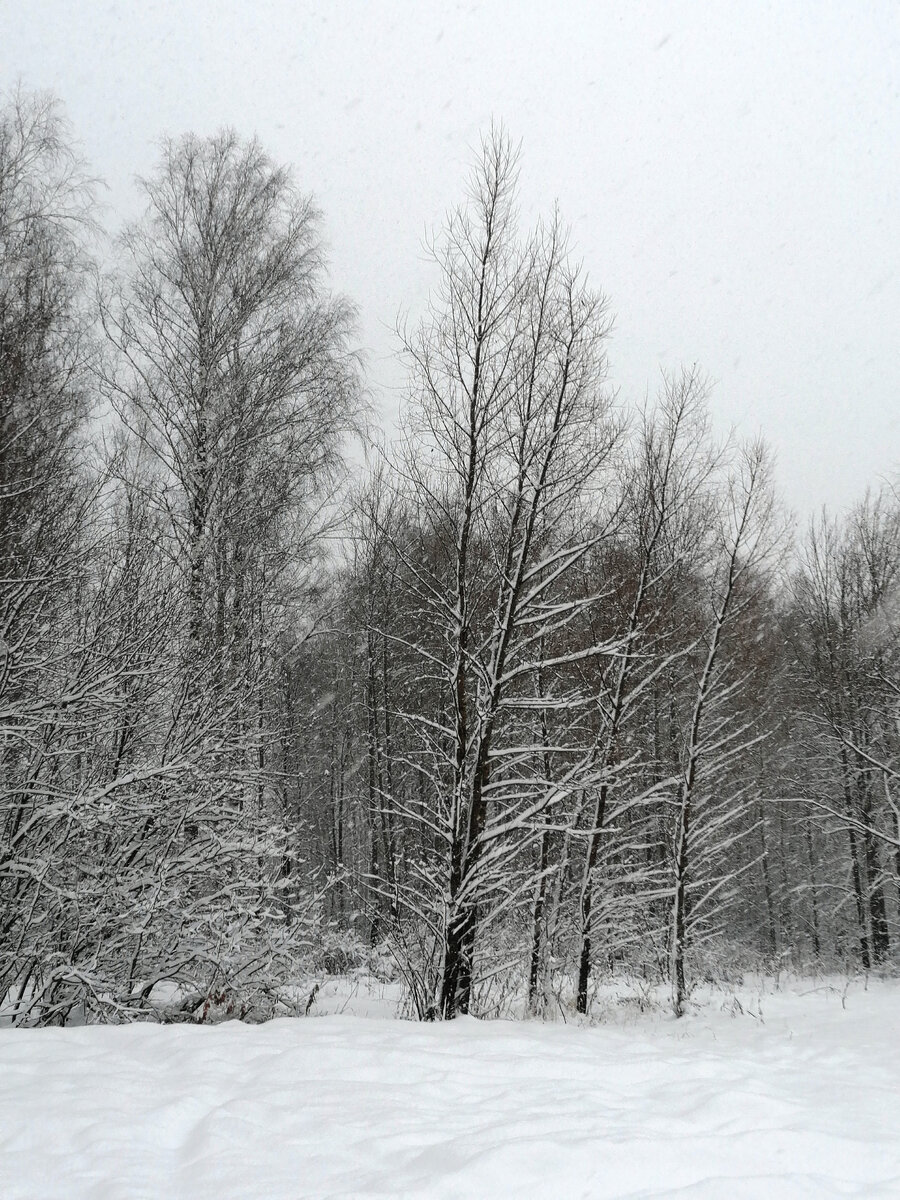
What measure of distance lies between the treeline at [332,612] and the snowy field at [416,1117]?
1.54 meters

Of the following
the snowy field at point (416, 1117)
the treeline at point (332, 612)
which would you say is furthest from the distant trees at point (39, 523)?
the snowy field at point (416, 1117)

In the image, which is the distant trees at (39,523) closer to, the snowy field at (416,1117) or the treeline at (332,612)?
the treeline at (332,612)

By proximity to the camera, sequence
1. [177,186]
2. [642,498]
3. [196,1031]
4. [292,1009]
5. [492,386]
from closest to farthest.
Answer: [196,1031] < [292,1009] < [492,386] < [642,498] < [177,186]

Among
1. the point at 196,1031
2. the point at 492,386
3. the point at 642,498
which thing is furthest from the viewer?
the point at 642,498

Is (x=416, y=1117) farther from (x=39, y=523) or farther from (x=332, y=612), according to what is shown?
(x=332, y=612)

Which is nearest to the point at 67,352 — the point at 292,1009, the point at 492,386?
the point at 492,386

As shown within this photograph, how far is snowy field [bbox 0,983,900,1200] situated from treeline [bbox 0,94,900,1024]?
154 cm

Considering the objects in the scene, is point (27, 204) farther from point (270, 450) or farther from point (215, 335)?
point (270, 450)

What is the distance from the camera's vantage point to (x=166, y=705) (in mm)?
7195

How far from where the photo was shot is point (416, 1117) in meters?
3.17

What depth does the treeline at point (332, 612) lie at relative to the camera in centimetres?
605

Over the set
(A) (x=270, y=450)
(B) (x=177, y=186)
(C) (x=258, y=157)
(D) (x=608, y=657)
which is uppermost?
(C) (x=258, y=157)

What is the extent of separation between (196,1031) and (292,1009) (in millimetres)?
2354

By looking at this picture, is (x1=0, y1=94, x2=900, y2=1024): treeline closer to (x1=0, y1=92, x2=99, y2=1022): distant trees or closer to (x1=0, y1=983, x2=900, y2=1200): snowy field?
(x1=0, y1=92, x2=99, y2=1022): distant trees
